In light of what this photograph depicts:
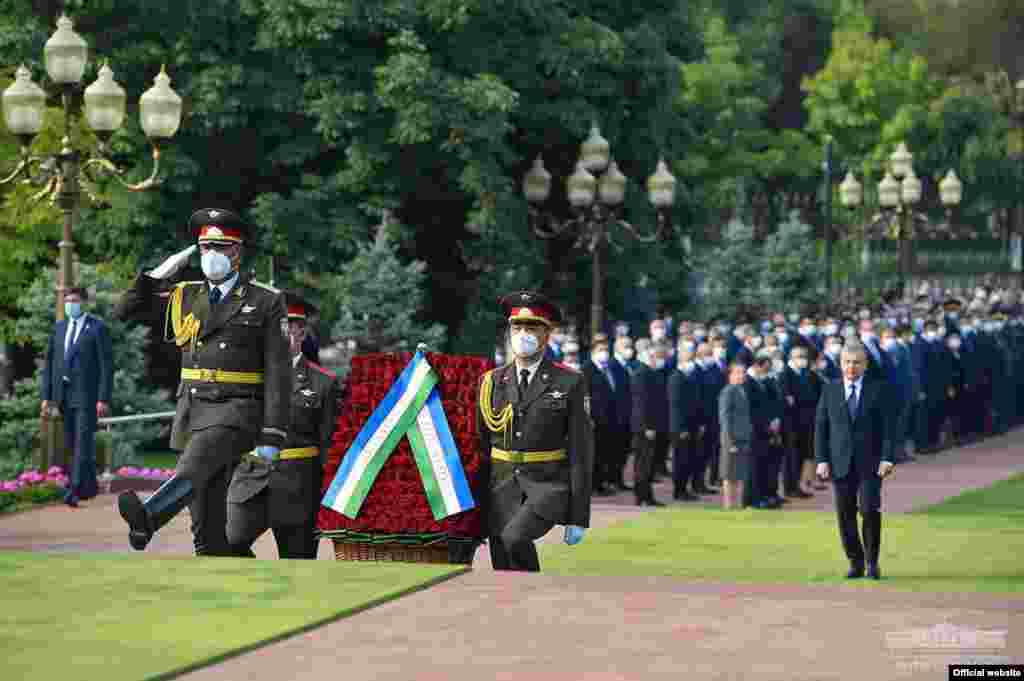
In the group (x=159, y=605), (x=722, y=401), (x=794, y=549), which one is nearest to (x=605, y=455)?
(x=722, y=401)

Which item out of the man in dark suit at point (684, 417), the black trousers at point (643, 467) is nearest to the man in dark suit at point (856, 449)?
the black trousers at point (643, 467)

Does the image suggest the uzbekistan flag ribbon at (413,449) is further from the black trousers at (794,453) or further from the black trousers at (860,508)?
the black trousers at (794,453)

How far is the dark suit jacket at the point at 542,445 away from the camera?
1410 centimetres

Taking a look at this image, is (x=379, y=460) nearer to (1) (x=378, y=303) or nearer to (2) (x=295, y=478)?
→ (2) (x=295, y=478)

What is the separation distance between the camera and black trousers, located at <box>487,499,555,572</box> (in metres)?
13.9

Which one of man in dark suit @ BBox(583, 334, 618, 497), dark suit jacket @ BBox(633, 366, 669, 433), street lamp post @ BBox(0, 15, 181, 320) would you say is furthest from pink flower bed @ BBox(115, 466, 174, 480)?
dark suit jacket @ BBox(633, 366, 669, 433)

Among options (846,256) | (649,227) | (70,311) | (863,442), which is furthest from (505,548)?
(846,256)

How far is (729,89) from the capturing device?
8125 centimetres

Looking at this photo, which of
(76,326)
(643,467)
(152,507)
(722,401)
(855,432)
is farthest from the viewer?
(643,467)

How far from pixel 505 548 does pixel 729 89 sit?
6840 cm

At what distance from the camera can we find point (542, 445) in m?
14.2

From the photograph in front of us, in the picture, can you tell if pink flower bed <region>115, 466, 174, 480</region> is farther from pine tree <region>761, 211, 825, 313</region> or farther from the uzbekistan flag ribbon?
pine tree <region>761, 211, 825, 313</region>

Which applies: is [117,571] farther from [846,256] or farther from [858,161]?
[858,161]

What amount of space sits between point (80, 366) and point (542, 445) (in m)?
9.29
